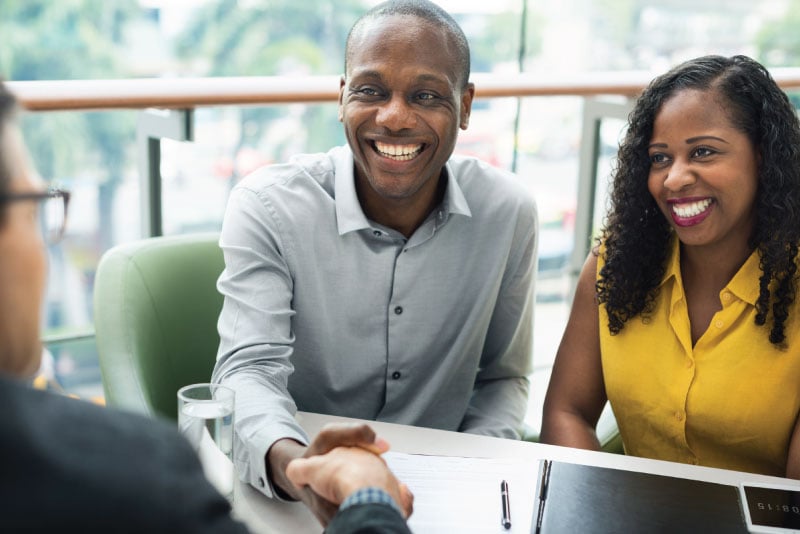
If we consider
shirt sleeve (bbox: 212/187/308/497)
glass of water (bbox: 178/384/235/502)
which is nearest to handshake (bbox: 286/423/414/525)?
glass of water (bbox: 178/384/235/502)

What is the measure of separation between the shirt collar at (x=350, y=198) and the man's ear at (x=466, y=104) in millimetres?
97

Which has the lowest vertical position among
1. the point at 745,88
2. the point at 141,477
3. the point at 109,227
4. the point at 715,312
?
the point at 109,227

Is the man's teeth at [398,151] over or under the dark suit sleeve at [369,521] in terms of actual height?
over

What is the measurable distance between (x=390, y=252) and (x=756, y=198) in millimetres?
684

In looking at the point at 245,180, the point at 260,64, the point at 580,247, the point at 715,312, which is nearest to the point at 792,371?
the point at 715,312

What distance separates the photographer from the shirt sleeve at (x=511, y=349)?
1.95m

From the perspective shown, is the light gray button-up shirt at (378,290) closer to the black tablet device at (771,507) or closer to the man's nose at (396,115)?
the man's nose at (396,115)

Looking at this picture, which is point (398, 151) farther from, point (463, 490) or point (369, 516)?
point (369, 516)

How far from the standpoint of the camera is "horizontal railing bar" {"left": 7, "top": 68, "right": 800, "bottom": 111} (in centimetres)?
208

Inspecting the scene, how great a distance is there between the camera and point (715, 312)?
174cm

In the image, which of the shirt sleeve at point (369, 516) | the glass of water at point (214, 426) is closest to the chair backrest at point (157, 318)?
the glass of water at point (214, 426)

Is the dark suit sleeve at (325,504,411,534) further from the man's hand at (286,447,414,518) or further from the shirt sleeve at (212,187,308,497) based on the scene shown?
the shirt sleeve at (212,187,308,497)

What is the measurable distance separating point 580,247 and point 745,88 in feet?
4.99

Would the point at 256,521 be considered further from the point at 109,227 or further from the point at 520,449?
the point at 109,227
